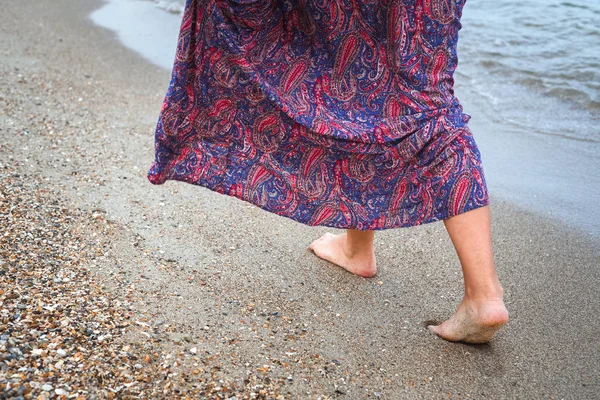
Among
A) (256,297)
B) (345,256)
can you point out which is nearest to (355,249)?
(345,256)

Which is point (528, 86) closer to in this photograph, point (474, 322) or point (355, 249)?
point (355, 249)

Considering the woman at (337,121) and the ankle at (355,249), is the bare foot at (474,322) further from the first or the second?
the ankle at (355,249)

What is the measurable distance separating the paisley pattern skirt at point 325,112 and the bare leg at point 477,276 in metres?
0.06

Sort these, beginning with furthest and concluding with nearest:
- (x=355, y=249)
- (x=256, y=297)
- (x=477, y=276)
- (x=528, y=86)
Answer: (x=528, y=86) < (x=355, y=249) < (x=256, y=297) < (x=477, y=276)

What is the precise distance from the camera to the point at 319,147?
2037 mm

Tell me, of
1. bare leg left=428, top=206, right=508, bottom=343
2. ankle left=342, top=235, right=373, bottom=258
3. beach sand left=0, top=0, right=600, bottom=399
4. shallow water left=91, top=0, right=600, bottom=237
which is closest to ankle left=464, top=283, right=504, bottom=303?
bare leg left=428, top=206, right=508, bottom=343

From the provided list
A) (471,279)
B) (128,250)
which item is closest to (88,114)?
(128,250)

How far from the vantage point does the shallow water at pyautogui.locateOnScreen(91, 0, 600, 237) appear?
344 cm

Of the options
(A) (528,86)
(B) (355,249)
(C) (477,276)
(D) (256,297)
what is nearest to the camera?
(C) (477,276)

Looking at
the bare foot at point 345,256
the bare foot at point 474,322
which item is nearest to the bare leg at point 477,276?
the bare foot at point 474,322

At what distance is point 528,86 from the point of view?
5.26 metres

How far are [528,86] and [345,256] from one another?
3549 mm

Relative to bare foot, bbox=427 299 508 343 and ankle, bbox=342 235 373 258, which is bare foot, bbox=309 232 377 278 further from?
bare foot, bbox=427 299 508 343

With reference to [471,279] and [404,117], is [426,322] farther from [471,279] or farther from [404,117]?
[404,117]
